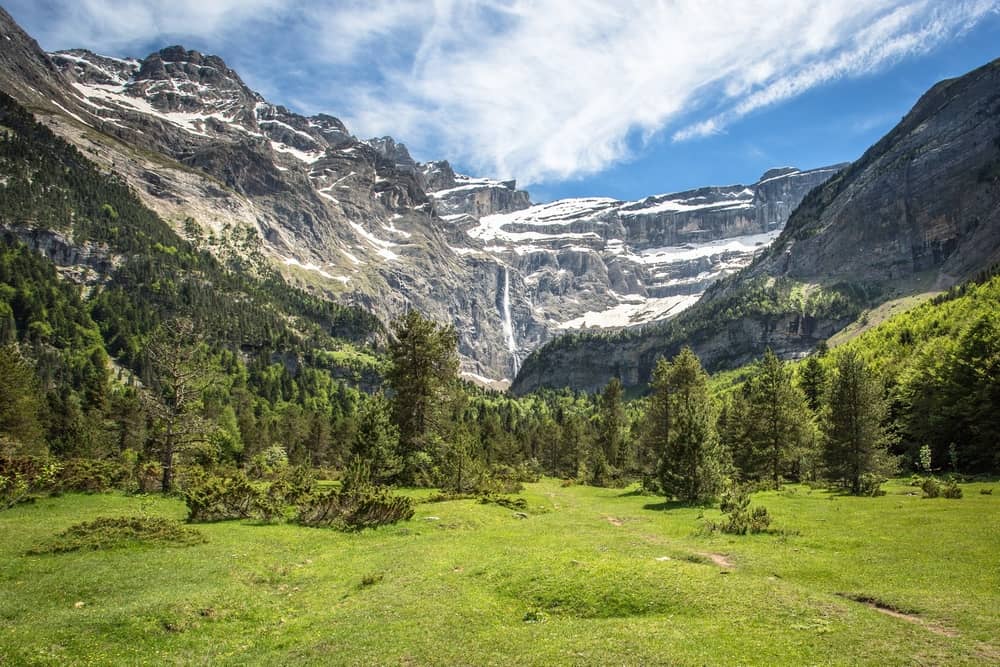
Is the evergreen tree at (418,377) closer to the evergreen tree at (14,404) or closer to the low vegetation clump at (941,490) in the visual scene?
the evergreen tree at (14,404)

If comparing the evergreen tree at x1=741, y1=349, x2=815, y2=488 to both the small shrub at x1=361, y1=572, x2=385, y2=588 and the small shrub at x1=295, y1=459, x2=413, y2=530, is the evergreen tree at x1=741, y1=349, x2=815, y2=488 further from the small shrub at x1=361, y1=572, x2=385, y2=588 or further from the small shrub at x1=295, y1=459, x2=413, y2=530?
the small shrub at x1=361, y1=572, x2=385, y2=588

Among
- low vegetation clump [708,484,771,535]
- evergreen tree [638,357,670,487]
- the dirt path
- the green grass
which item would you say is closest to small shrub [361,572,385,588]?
the green grass

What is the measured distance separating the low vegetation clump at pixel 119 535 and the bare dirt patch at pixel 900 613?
83.7ft

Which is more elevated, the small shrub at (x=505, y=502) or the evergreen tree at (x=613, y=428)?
the evergreen tree at (x=613, y=428)

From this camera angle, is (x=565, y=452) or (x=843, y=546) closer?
(x=843, y=546)

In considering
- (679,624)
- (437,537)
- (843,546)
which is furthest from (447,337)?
(679,624)

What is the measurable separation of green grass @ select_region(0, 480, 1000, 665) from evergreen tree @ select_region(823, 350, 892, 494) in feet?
54.8

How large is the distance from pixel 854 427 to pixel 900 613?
35.0 metres

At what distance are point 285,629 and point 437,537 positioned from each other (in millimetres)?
12773

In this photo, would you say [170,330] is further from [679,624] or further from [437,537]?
[679,624]

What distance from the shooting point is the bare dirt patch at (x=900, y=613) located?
43.2ft

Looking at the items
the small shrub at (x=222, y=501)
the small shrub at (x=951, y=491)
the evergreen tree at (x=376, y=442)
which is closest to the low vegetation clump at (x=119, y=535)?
the small shrub at (x=222, y=501)

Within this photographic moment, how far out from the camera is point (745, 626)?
14.0 meters

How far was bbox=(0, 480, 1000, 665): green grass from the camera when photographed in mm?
13023
